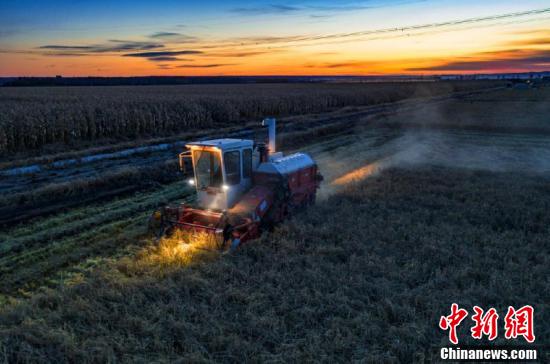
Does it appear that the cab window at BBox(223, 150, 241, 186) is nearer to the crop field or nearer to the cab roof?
the cab roof

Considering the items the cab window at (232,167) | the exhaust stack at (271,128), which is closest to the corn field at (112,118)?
the exhaust stack at (271,128)

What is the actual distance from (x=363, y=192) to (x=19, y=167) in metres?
13.2

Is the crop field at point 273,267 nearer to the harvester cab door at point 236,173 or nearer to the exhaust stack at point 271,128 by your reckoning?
the harvester cab door at point 236,173

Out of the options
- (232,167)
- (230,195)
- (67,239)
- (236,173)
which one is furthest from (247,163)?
(67,239)

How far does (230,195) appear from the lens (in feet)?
32.6

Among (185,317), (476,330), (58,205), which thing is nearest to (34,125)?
(58,205)

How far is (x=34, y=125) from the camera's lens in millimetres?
19578

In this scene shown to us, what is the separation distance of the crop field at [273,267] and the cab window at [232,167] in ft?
5.07

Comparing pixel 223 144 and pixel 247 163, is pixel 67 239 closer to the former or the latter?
pixel 223 144

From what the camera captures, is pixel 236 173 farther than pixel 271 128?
No

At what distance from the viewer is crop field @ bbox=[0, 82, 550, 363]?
5867 millimetres

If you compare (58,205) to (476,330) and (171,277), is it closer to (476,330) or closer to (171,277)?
(171,277)

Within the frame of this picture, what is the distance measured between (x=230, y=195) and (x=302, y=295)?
11.9 feet

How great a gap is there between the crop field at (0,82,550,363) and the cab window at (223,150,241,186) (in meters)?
1.55
